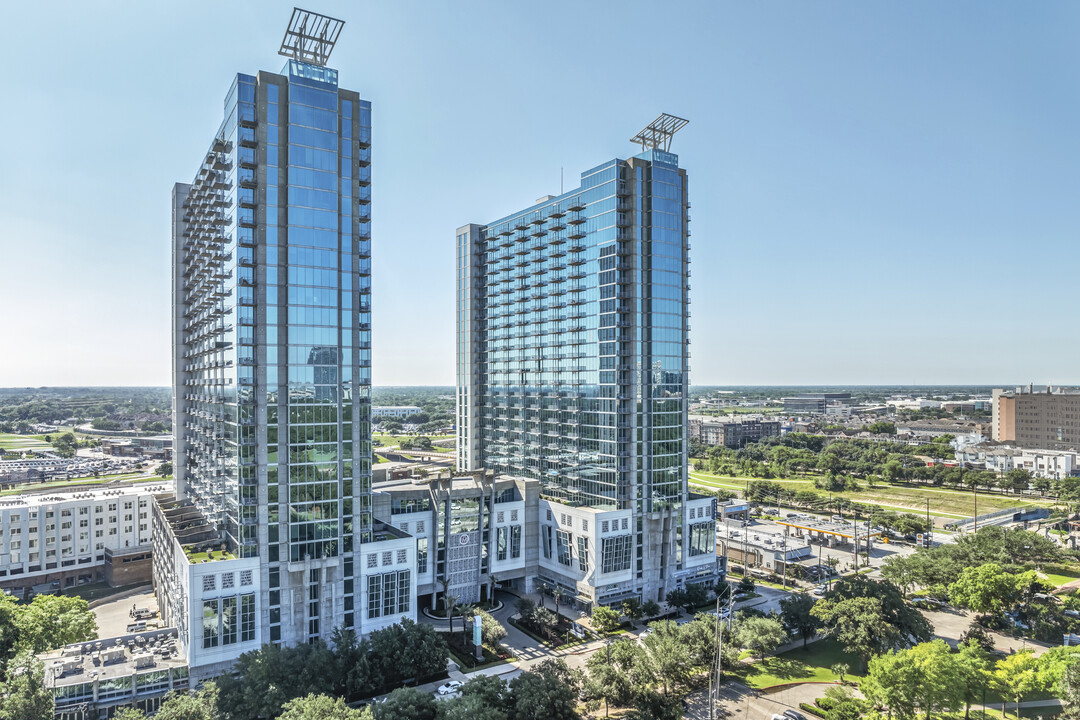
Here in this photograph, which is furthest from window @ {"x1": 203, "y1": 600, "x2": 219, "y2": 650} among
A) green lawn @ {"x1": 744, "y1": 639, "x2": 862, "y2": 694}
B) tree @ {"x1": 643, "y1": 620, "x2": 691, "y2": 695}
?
green lawn @ {"x1": 744, "y1": 639, "x2": 862, "y2": 694}

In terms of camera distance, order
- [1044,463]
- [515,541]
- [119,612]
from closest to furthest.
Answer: [119,612], [515,541], [1044,463]

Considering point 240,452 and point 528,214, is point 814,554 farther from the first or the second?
point 240,452

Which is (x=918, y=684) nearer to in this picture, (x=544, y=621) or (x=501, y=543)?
(x=544, y=621)

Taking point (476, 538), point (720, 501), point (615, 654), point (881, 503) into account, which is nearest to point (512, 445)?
point (476, 538)

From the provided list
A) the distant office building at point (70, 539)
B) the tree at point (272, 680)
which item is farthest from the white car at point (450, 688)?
the distant office building at point (70, 539)

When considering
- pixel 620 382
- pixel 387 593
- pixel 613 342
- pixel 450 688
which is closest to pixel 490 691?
pixel 450 688

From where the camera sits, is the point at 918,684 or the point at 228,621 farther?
the point at 228,621

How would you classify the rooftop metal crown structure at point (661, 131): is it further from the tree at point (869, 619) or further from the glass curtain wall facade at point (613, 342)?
the tree at point (869, 619)

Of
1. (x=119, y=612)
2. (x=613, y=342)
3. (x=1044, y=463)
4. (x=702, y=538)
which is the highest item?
(x=613, y=342)
